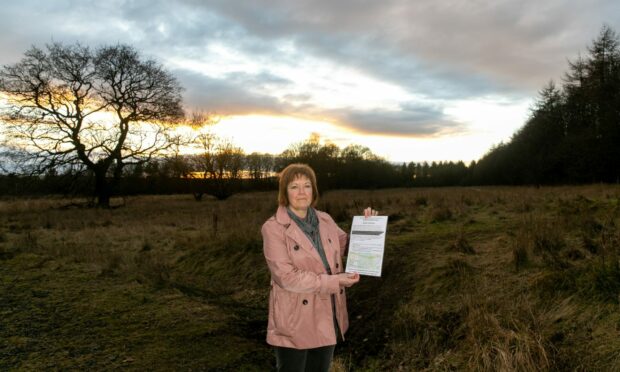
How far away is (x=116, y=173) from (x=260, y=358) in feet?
79.4

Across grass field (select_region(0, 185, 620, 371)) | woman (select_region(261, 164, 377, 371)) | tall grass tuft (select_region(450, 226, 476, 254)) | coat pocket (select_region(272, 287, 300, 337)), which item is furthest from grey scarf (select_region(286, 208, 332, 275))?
tall grass tuft (select_region(450, 226, 476, 254))

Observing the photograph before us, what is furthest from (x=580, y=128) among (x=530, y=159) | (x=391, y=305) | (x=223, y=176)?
(x=391, y=305)

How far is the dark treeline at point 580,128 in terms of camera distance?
29734 millimetres

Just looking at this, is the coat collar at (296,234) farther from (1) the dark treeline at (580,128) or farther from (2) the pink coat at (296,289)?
(1) the dark treeline at (580,128)

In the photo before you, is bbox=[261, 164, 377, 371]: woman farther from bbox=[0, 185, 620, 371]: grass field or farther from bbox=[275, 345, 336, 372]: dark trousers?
bbox=[0, 185, 620, 371]: grass field

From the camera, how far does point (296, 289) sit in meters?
2.42

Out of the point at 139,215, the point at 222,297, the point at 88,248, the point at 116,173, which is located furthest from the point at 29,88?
the point at 222,297

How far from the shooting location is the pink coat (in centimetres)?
245

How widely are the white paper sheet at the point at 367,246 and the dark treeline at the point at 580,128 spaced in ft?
98.2

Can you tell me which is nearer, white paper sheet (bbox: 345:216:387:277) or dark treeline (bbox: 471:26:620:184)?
white paper sheet (bbox: 345:216:387:277)

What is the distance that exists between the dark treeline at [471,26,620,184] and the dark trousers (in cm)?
3029

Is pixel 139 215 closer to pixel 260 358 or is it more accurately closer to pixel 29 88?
pixel 29 88

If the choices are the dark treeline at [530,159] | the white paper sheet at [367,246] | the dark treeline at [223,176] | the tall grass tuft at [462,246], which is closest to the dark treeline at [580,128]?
the dark treeline at [530,159]

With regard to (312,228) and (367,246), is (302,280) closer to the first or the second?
(312,228)
